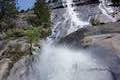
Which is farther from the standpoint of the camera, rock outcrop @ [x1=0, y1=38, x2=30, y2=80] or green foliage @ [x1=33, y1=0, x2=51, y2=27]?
green foliage @ [x1=33, y1=0, x2=51, y2=27]

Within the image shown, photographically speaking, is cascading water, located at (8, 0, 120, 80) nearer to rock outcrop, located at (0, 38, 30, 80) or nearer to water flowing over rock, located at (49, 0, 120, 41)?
rock outcrop, located at (0, 38, 30, 80)

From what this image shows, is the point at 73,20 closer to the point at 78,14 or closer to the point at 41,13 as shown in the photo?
the point at 78,14

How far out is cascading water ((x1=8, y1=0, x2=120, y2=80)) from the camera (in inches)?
639

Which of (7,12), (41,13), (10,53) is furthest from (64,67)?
(7,12)

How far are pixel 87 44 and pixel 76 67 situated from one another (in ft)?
7.21

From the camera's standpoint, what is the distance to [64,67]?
18.1 m

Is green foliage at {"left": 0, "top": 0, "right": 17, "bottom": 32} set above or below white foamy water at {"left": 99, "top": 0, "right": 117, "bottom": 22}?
above

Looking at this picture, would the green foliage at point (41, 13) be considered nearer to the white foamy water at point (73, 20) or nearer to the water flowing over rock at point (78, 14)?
the water flowing over rock at point (78, 14)

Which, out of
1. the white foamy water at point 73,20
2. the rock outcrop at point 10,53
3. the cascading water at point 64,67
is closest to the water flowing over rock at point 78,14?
the white foamy water at point 73,20

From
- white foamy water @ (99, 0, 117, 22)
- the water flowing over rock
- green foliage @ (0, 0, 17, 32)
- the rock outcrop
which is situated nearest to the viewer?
the rock outcrop

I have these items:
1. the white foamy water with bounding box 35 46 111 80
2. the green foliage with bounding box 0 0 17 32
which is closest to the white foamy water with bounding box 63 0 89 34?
the green foliage with bounding box 0 0 17 32

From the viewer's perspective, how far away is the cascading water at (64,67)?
16225 millimetres

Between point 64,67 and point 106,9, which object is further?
point 106,9

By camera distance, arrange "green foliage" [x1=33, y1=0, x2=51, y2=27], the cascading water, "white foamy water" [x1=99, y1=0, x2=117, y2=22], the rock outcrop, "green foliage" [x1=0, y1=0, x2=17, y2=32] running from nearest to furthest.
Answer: the cascading water
the rock outcrop
"white foamy water" [x1=99, y1=0, x2=117, y2=22]
"green foliage" [x1=33, y1=0, x2=51, y2=27]
"green foliage" [x1=0, y1=0, x2=17, y2=32]
